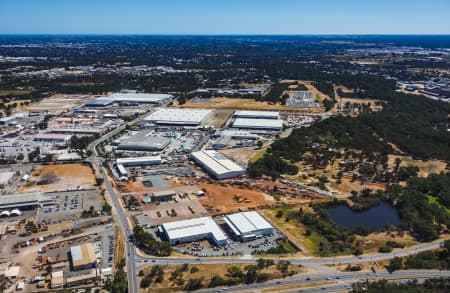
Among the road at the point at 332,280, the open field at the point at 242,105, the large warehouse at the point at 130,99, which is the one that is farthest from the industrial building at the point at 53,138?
the road at the point at 332,280

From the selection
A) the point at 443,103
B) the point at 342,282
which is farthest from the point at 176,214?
the point at 443,103

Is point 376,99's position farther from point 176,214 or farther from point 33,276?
point 33,276

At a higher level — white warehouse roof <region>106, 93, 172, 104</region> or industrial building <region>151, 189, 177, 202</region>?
white warehouse roof <region>106, 93, 172, 104</region>

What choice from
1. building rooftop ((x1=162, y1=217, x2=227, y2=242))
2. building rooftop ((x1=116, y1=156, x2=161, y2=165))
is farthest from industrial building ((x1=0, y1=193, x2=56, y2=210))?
building rooftop ((x1=162, y1=217, x2=227, y2=242))

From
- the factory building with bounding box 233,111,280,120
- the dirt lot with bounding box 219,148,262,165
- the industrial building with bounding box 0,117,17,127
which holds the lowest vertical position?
the dirt lot with bounding box 219,148,262,165

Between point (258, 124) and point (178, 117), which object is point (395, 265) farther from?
point (178, 117)

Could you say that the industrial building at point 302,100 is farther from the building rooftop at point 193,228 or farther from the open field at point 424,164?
the building rooftop at point 193,228

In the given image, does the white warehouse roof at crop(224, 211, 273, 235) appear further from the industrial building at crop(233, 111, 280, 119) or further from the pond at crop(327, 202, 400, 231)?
the industrial building at crop(233, 111, 280, 119)
